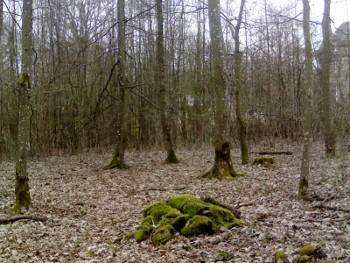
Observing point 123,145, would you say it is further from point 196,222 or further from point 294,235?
point 294,235

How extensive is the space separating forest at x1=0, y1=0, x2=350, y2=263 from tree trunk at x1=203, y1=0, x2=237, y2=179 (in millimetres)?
49

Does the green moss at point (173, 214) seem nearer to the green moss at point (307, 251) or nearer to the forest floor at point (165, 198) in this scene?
the forest floor at point (165, 198)

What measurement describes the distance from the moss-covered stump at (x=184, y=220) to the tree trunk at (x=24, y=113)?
3.26m

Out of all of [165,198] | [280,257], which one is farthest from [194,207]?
[165,198]

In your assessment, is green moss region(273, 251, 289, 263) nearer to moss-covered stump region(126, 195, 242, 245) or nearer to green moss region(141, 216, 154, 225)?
moss-covered stump region(126, 195, 242, 245)

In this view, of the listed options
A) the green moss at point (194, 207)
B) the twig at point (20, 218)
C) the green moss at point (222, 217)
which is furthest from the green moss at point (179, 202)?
the twig at point (20, 218)

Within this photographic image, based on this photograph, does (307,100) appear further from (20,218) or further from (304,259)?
(20,218)

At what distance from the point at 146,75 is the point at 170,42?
3012 millimetres

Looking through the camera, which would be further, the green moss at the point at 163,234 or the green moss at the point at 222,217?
the green moss at the point at 222,217

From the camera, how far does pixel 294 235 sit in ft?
17.0

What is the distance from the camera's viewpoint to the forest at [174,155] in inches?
219

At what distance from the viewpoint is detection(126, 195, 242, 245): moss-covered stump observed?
19.0 feet

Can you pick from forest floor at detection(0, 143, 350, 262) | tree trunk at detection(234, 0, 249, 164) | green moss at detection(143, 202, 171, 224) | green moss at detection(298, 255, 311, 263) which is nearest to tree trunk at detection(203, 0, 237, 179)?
forest floor at detection(0, 143, 350, 262)

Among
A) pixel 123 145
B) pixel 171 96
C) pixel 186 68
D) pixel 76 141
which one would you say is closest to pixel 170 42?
pixel 186 68
